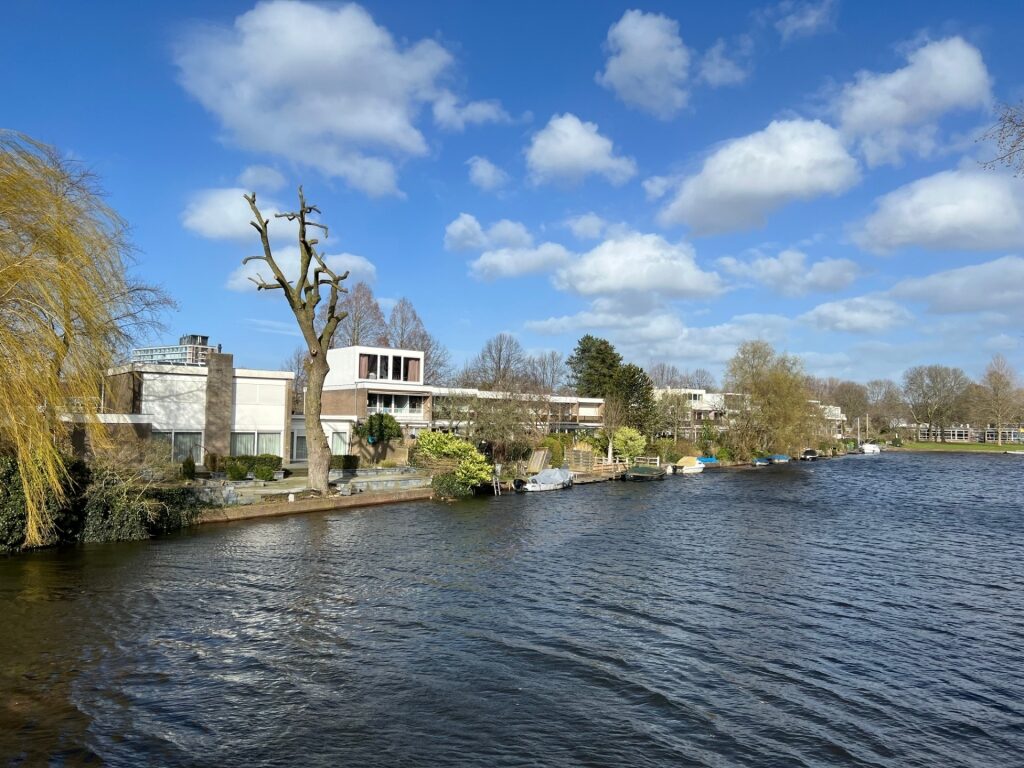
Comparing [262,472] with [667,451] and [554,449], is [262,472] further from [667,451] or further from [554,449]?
[667,451]

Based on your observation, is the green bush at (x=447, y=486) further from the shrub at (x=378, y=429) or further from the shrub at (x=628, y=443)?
the shrub at (x=628, y=443)

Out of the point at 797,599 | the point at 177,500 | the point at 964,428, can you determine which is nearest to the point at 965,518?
the point at 797,599

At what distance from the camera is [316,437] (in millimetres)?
30734

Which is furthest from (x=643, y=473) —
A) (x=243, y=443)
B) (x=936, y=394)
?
(x=936, y=394)

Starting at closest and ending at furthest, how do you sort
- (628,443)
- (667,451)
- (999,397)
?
(628,443), (667,451), (999,397)

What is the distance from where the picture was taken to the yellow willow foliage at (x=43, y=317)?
1507 centimetres

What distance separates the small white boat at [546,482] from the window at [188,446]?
17.3 metres

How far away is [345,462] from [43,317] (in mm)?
26006

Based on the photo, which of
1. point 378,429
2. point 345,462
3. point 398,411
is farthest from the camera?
point 398,411

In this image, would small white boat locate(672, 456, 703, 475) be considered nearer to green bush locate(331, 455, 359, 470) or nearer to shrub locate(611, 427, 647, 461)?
shrub locate(611, 427, 647, 461)

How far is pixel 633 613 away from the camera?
15.5 metres

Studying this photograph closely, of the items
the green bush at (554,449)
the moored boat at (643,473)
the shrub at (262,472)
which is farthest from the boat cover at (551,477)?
the shrub at (262,472)

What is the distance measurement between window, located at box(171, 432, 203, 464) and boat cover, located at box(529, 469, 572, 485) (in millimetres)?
18464

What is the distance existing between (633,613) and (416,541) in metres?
9.80
